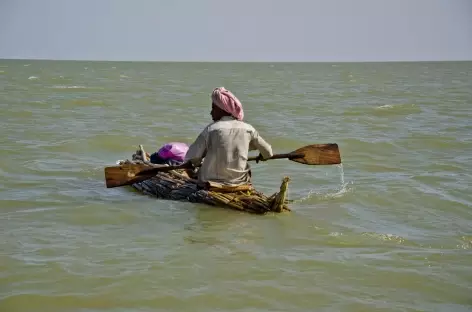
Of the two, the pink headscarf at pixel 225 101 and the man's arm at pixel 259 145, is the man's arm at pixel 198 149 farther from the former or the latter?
the man's arm at pixel 259 145

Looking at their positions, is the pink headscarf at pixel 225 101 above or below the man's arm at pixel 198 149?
above

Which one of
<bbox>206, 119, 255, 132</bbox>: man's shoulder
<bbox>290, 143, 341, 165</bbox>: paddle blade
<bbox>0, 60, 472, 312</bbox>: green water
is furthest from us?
<bbox>290, 143, 341, 165</bbox>: paddle blade

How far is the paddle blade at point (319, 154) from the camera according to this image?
22.4 ft

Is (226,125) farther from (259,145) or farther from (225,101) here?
(259,145)

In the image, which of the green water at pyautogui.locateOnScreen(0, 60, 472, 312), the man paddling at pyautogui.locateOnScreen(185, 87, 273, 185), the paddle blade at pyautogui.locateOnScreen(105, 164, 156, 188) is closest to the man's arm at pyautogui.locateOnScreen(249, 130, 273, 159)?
the man paddling at pyautogui.locateOnScreen(185, 87, 273, 185)

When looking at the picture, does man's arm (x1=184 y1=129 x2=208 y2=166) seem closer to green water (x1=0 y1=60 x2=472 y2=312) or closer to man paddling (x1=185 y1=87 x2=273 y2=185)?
man paddling (x1=185 y1=87 x2=273 y2=185)

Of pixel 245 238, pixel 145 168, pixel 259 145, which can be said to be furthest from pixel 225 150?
pixel 245 238

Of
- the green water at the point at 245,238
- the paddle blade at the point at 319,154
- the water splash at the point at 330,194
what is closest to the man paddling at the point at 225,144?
the green water at the point at 245,238

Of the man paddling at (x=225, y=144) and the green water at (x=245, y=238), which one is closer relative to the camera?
the green water at (x=245, y=238)

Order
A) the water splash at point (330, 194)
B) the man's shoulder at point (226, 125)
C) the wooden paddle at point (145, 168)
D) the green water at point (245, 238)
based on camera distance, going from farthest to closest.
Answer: the water splash at point (330, 194) < the wooden paddle at point (145, 168) < the man's shoulder at point (226, 125) < the green water at point (245, 238)

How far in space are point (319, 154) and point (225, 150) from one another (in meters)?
1.19

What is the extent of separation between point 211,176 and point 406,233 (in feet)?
6.39

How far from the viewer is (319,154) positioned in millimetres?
6863

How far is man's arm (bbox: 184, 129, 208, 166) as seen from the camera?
6.20 metres
